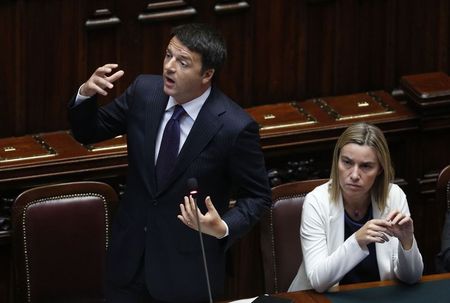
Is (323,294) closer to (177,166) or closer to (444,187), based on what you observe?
(177,166)

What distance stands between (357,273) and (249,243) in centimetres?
81

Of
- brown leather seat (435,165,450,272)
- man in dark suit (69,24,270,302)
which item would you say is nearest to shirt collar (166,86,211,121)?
man in dark suit (69,24,270,302)

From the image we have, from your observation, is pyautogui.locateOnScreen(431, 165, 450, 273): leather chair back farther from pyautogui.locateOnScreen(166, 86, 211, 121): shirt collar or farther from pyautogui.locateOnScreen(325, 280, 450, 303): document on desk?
pyautogui.locateOnScreen(166, 86, 211, 121): shirt collar

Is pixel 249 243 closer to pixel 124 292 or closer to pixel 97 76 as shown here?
pixel 124 292

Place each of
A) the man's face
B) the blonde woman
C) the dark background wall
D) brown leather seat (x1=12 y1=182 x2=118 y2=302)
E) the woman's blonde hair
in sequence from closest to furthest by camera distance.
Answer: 1. the man's face
2. the blonde woman
3. the woman's blonde hair
4. brown leather seat (x1=12 y1=182 x2=118 y2=302)
5. the dark background wall

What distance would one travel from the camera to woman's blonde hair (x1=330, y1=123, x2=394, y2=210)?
355 cm

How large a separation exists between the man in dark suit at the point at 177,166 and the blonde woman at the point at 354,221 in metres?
0.21

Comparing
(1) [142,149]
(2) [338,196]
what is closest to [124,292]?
(1) [142,149]

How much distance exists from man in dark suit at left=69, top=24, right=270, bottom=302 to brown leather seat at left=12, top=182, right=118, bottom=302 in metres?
0.33

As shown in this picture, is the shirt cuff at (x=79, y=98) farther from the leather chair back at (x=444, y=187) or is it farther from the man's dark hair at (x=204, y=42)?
the leather chair back at (x=444, y=187)

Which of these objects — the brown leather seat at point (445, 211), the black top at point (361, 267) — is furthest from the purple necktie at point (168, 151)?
the brown leather seat at point (445, 211)

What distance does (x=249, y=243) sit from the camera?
4375mm

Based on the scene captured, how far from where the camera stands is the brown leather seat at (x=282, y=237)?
3734mm

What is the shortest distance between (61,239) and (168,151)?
0.59 metres
